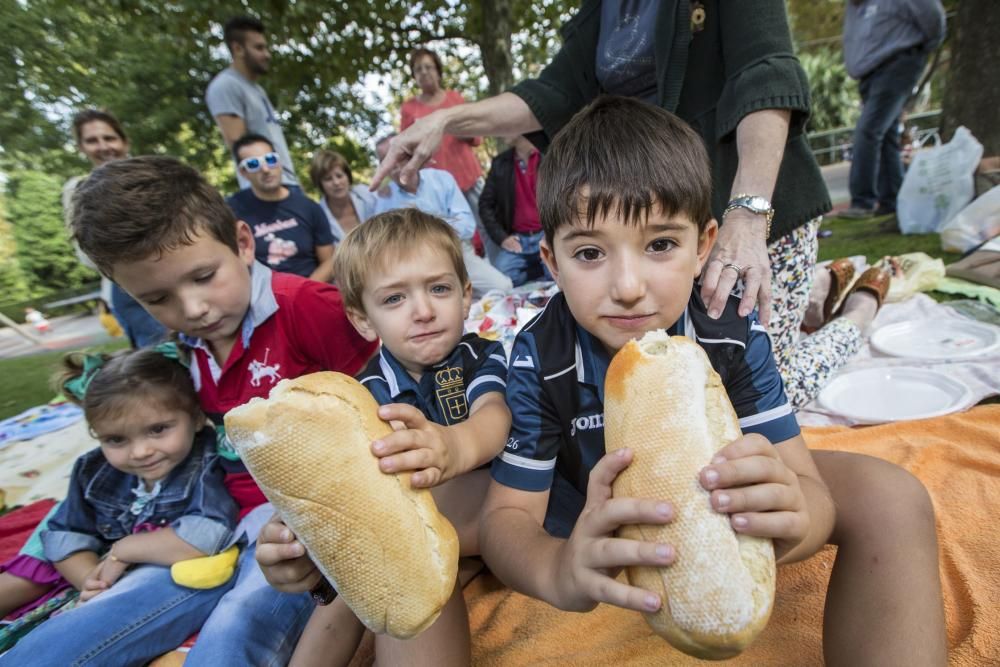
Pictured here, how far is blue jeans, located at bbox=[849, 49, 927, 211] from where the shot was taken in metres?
5.71

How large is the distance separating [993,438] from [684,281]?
1731 millimetres

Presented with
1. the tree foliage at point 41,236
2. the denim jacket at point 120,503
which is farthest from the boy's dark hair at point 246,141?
the tree foliage at point 41,236

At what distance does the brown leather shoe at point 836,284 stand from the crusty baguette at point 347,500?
326 cm

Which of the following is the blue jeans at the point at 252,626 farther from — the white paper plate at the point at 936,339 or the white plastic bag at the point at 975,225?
the white plastic bag at the point at 975,225

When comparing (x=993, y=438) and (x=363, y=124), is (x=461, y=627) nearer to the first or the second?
(x=993, y=438)

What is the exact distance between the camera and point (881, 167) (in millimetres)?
6449

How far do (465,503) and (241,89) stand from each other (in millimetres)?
4776

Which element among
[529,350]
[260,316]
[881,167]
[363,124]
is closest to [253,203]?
[260,316]

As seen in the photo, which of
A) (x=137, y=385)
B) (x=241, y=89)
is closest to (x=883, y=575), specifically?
(x=137, y=385)

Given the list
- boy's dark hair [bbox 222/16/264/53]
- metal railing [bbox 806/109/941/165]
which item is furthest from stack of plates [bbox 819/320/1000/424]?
metal railing [bbox 806/109/941/165]

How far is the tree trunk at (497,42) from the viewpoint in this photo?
316 inches

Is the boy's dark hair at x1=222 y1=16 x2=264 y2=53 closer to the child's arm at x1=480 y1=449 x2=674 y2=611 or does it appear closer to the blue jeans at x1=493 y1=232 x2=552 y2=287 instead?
the blue jeans at x1=493 y1=232 x2=552 y2=287

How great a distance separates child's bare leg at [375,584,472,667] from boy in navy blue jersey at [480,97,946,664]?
0.80 feet

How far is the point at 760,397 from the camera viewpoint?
1.21 meters
